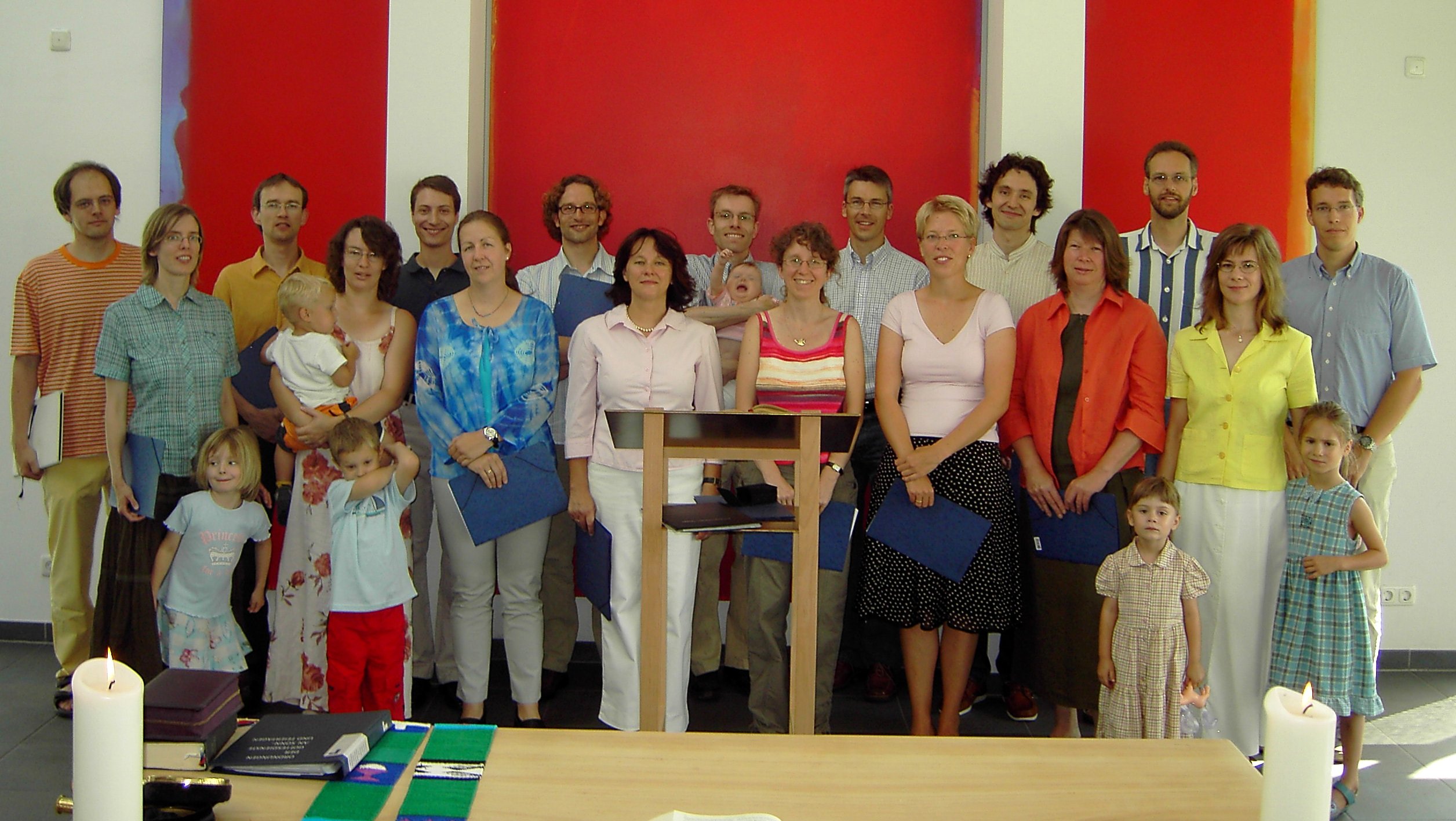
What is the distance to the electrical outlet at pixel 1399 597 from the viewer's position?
15.3 feet

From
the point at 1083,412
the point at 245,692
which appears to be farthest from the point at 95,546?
the point at 1083,412

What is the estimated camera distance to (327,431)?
3.50 meters

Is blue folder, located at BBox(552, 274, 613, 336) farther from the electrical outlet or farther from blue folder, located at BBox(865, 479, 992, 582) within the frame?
the electrical outlet

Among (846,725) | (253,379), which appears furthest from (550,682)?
(253,379)

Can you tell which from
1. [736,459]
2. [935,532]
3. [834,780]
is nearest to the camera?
[834,780]

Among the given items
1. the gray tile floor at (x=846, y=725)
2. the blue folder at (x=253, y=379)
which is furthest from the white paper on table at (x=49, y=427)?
the gray tile floor at (x=846, y=725)

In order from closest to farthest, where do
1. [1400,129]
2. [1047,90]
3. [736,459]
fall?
[736,459]
[1047,90]
[1400,129]

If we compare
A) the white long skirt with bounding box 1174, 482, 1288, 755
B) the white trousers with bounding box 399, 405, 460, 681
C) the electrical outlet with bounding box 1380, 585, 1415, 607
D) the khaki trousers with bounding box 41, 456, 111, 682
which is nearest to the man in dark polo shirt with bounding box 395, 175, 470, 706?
the white trousers with bounding box 399, 405, 460, 681

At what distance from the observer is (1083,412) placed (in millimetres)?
3424

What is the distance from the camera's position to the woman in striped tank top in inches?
134

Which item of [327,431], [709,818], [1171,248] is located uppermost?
[1171,248]

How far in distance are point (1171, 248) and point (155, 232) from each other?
3602mm

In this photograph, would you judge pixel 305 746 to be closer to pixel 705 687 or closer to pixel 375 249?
pixel 375 249

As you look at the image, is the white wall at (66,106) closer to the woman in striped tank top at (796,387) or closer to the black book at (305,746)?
the woman in striped tank top at (796,387)
